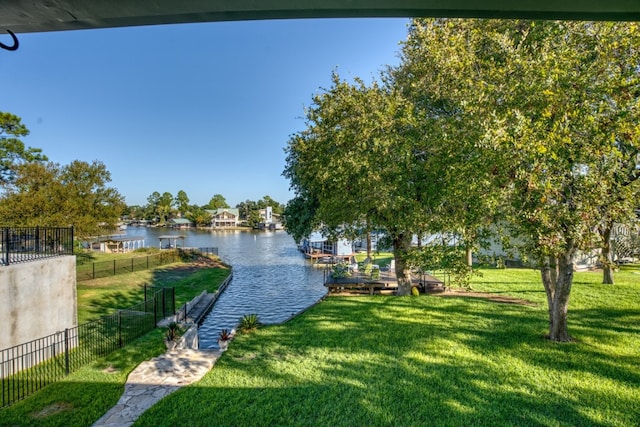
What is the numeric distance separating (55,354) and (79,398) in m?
3.49

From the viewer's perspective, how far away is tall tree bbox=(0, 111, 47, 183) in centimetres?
2208

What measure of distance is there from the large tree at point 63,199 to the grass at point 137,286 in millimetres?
4183

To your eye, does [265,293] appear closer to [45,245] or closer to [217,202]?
[45,245]

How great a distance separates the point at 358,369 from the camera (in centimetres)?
727

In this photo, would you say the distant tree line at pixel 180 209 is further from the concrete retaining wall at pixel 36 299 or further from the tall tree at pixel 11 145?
the concrete retaining wall at pixel 36 299

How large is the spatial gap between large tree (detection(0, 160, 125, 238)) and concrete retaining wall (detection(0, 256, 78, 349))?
36.5 feet

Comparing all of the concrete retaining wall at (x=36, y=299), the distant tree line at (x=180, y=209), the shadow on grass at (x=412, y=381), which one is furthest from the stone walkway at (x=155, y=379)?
the distant tree line at (x=180, y=209)

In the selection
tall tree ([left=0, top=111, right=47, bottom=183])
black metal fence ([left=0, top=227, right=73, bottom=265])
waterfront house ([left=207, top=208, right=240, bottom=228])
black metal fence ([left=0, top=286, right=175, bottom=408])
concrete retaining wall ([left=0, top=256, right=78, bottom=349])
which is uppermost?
tall tree ([left=0, top=111, right=47, bottom=183])

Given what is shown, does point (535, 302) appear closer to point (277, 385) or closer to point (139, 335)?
point (277, 385)

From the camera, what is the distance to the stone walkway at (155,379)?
615cm

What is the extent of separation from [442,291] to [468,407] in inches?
465

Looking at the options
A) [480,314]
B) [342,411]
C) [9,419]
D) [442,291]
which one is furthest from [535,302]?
[9,419]

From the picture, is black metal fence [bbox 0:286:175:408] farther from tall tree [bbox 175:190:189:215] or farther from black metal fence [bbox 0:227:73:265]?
tall tree [bbox 175:190:189:215]

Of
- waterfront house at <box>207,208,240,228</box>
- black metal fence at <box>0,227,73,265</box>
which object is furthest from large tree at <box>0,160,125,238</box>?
waterfront house at <box>207,208,240,228</box>
